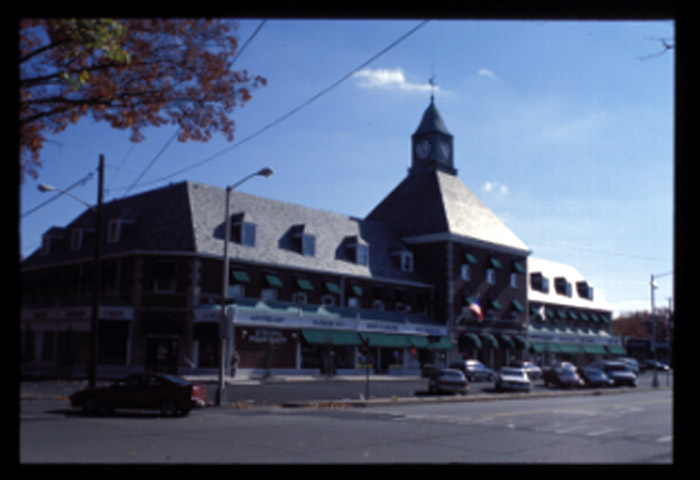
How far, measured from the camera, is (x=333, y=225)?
5559 centimetres

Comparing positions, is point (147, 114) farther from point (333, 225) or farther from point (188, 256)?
point (333, 225)

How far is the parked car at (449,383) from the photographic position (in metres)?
34.1

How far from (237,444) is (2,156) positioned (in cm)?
1099

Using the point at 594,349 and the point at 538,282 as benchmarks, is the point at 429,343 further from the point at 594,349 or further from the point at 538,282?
the point at 594,349

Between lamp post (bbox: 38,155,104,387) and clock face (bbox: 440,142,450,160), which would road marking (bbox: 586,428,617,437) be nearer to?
lamp post (bbox: 38,155,104,387)

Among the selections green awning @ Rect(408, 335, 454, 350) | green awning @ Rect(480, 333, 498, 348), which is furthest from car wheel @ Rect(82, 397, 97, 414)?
green awning @ Rect(480, 333, 498, 348)

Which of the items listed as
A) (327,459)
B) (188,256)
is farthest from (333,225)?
(327,459)

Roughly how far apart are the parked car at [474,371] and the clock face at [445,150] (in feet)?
85.4

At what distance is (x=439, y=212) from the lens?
61031mm

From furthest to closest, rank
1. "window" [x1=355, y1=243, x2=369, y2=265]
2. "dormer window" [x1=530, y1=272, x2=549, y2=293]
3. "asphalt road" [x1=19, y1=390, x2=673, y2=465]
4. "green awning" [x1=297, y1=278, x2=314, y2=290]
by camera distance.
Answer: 1. "dormer window" [x1=530, y1=272, x2=549, y2=293]
2. "window" [x1=355, y1=243, x2=369, y2=265]
3. "green awning" [x1=297, y1=278, x2=314, y2=290]
4. "asphalt road" [x1=19, y1=390, x2=673, y2=465]

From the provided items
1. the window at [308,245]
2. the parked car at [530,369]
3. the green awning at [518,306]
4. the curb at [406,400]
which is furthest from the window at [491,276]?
the curb at [406,400]

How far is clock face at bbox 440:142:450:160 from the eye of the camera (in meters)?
68.1

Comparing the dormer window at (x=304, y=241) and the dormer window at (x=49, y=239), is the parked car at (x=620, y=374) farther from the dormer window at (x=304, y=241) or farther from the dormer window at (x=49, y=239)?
the dormer window at (x=49, y=239)

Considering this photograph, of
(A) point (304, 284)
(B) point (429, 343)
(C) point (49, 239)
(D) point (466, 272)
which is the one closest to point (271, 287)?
(A) point (304, 284)
